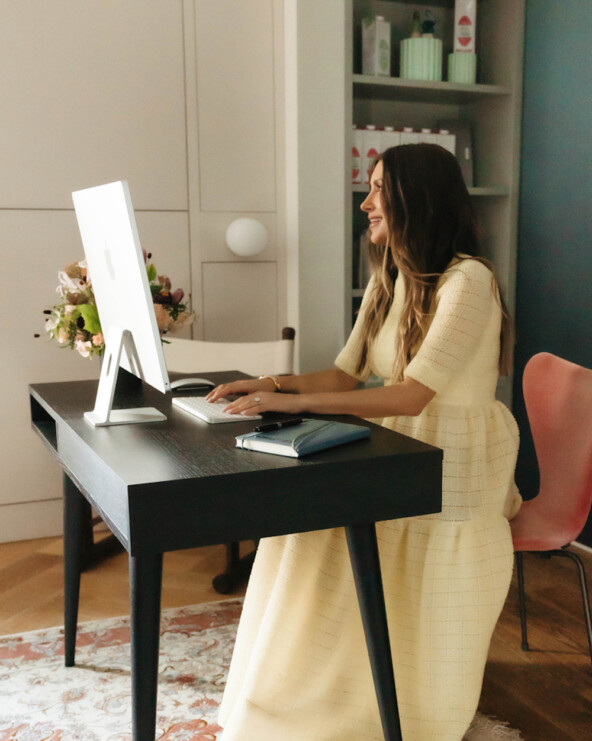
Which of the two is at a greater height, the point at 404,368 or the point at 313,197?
the point at 313,197

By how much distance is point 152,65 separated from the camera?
3.29m

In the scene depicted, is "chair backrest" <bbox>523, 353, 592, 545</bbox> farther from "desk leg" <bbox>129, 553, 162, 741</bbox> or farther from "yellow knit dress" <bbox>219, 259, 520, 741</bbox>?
"desk leg" <bbox>129, 553, 162, 741</bbox>

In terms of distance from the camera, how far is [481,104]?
144 inches

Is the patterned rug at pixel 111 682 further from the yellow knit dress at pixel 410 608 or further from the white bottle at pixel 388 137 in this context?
the white bottle at pixel 388 137

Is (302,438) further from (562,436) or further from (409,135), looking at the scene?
(409,135)

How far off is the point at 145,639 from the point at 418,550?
2.22 feet

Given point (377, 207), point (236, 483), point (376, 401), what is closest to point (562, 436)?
point (376, 401)

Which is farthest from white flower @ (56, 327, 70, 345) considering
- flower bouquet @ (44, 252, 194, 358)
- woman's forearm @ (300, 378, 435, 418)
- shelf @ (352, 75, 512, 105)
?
shelf @ (352, 75, 512, 105)

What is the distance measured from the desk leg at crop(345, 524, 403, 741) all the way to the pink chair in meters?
0.57

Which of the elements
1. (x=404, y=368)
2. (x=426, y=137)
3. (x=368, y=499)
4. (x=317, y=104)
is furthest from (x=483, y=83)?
(x=368, y=499)

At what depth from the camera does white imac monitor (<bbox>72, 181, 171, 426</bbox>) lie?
150 cm

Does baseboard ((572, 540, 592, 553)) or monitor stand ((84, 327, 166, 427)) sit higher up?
monitor stand ((84, 327, 166, 427))

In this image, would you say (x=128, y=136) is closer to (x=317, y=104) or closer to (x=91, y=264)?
(x=317, y=104)

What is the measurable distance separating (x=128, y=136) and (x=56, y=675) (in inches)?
82.1
